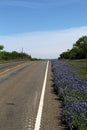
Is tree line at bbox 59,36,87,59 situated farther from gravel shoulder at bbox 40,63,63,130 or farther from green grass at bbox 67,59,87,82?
gravel shoulder at bbox 40,63,63,130

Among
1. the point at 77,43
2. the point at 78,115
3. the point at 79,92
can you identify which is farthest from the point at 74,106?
the point at 77,43

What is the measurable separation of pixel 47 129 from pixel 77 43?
14527 centimetres

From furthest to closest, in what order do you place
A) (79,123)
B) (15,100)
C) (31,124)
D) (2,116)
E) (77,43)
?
(77,43), (15,100), (2,116), (31,124), (79,123)

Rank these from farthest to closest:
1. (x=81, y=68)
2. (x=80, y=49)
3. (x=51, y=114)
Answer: (x=80, y=49)
(x=81, y=68)
(x=51, y=114)

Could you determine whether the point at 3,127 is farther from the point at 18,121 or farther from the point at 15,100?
the point at 15,100

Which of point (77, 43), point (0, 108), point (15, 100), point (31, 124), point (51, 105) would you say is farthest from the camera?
point (77, 43)

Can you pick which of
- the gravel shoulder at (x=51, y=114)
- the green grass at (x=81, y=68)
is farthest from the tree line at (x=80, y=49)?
the gravel shoulder at (x=51, y=114)

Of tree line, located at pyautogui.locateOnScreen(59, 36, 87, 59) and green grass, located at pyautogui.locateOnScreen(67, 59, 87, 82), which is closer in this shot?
green grass, located at pyautogui.locateOnScreen(67, 59, 87, 82)

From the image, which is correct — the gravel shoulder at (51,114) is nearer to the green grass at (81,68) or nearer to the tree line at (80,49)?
the green grass at (81,68)

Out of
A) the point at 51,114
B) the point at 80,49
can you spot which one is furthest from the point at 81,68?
the point at 80,49

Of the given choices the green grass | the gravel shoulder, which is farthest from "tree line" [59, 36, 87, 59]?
the gravel shoulder

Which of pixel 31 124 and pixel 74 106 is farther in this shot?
pixel 74 106

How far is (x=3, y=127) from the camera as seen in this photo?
9.47 metres

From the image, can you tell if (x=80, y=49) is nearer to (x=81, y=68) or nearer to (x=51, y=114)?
(x=81, y=68)
